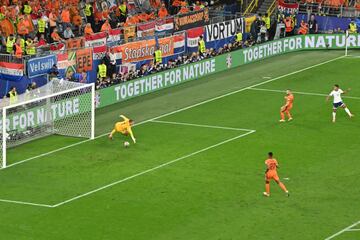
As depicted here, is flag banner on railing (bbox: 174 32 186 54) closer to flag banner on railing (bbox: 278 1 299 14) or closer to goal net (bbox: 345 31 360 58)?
goal net (bbox: 345 31 360 58)

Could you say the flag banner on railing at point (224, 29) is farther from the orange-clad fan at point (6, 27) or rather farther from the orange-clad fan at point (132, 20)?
the orange-clad fan at point (6, 27)

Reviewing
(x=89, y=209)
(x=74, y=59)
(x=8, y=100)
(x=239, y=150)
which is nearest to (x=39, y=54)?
(x=74, y=59)

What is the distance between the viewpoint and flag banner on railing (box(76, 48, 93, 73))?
52156 millimetres

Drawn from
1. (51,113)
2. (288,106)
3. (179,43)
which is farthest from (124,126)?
(179,43)

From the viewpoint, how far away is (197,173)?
42.0 metres

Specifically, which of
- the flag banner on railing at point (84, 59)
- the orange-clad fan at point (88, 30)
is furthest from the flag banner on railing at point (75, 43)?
the orange-clad fan at point (88, 30)

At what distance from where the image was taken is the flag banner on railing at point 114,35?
188ft

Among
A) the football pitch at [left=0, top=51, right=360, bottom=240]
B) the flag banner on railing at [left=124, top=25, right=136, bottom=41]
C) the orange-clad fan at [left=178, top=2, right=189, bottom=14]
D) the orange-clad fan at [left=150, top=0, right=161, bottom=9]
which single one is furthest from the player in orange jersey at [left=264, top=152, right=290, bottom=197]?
the orange-clad fan at [left=150, top=0, right=161, bottom=9]

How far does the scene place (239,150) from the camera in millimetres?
45531

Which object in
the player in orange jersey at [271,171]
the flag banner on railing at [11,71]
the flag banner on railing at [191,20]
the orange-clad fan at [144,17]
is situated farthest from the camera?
the orange-clad fan at [144,17]

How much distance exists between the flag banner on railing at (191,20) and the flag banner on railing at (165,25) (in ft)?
1.14

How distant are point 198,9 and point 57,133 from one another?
19644 millimetres

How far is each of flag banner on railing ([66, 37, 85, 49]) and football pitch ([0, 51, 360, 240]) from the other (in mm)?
3688

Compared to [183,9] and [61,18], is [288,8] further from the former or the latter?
[61,18]
